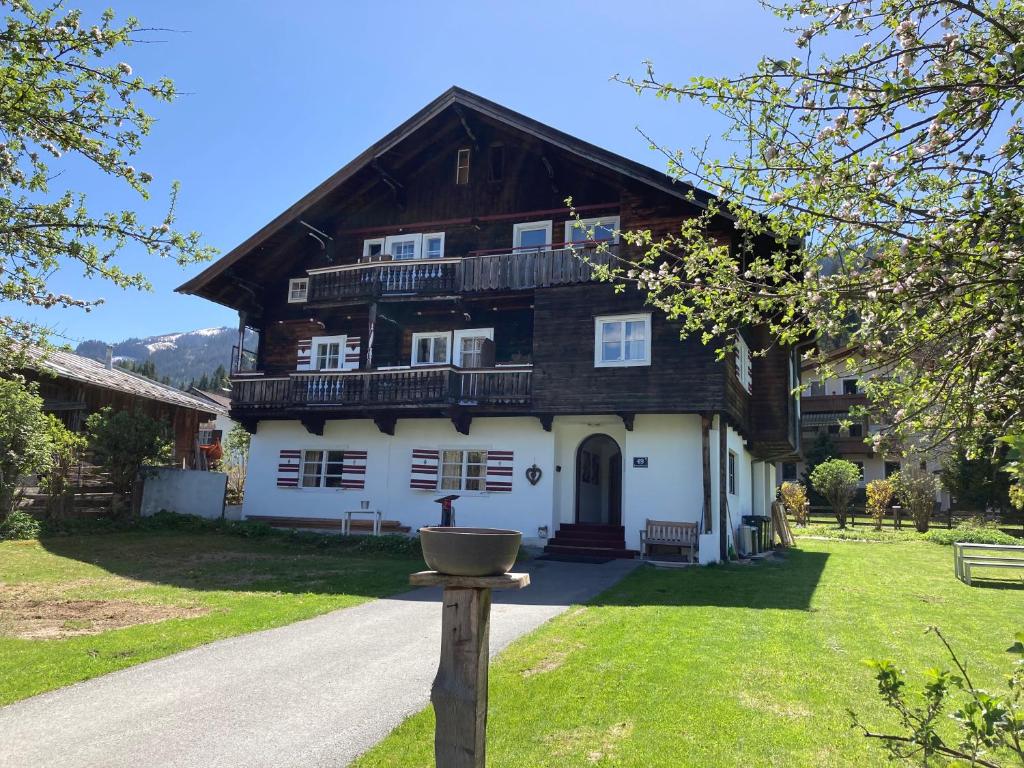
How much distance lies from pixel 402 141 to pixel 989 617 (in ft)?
61.5

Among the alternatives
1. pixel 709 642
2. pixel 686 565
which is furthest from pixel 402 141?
pixel 709 642

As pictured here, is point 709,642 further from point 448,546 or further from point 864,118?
point 864,118

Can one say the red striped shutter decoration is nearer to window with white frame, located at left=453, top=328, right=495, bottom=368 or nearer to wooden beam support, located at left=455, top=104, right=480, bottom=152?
window with white frame, located at left=453, top=328, right=495, bottom=368

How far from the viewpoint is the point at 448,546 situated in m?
4.32

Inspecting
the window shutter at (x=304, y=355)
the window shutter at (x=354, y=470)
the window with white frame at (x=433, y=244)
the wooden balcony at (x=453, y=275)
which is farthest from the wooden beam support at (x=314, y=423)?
the window with white frame at (x=433, y=244)

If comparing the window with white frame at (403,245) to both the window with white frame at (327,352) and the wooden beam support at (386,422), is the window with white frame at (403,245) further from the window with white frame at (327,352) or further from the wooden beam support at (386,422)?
the wooden beam support at (386,422)

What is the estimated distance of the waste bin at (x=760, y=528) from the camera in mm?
22016

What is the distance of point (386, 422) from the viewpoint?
72.7 feet

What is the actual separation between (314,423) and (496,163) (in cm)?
969

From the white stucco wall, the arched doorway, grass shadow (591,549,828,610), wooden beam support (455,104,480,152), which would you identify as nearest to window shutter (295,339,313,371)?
the white stucco wall

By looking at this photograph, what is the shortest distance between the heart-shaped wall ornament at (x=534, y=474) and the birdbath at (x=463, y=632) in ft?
53.3

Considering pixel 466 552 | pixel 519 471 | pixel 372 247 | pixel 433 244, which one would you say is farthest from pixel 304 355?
pixel 466 552

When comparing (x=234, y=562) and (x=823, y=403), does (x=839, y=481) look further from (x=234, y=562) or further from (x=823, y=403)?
(x=234, y=562)

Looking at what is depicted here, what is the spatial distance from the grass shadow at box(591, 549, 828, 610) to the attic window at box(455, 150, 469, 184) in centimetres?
1302
